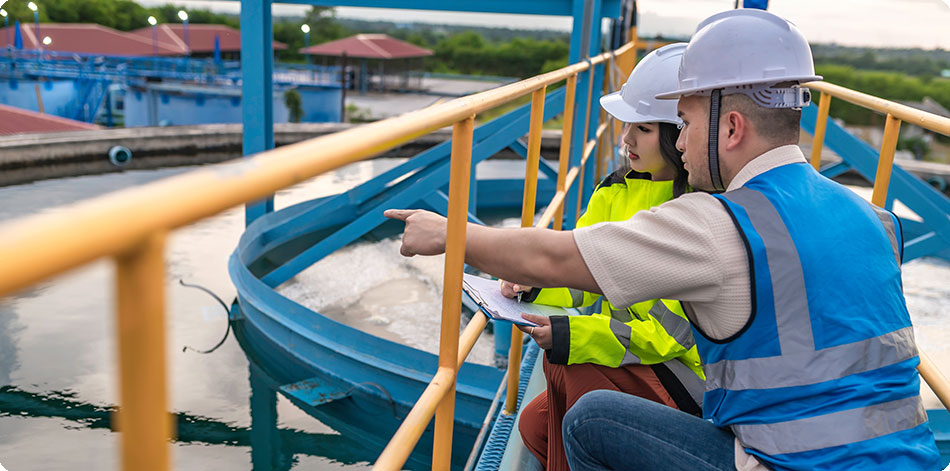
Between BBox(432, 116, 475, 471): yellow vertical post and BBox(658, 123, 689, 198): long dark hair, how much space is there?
2.72 feet

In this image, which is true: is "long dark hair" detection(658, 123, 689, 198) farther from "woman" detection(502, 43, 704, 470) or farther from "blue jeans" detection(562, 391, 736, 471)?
"blue jeans" detection(562, 391, 736, 471)

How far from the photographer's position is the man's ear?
142 centimetres

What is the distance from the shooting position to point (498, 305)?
192cm

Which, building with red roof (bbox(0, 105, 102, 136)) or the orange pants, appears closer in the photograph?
the orange pants

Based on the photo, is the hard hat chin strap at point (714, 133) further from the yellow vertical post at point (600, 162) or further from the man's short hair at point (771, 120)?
the yellow vertical post at point (600, 162)

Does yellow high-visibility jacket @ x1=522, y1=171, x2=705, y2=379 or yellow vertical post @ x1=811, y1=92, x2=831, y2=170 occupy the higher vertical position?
yellow vertical post @ x1=811, y1=92, x2=831, y2=170

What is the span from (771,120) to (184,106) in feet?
69.6

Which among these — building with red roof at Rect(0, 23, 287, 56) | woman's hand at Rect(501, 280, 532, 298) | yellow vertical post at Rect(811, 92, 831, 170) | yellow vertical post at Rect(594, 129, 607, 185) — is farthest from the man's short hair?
building with red roof at Rect(0, 23, 287, 56)

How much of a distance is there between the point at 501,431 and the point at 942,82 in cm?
4854

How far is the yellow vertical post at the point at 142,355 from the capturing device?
1.63ft

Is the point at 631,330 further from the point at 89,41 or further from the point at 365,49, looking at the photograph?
the point at 89,41

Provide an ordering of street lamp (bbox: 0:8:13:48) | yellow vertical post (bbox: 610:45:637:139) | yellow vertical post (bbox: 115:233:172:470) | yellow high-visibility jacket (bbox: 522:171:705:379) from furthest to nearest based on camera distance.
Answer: street lamp (bbox: 0:8:13:48), yellow vertical post (bbox: 610:45:637:139), yellow high-visibility jacket (bbox: 522:171:705:379), yellow vertical post (bbox: 115:233:172:470)

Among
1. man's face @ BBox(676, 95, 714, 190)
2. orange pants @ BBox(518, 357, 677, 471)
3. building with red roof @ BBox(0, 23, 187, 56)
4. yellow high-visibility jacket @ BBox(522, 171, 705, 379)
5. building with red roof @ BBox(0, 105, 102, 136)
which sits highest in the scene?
building with red roof @ BBox(0, 23, 187, 56)

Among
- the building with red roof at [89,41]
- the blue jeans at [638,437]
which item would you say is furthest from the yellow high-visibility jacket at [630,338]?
the building with red roof at [89,41]
